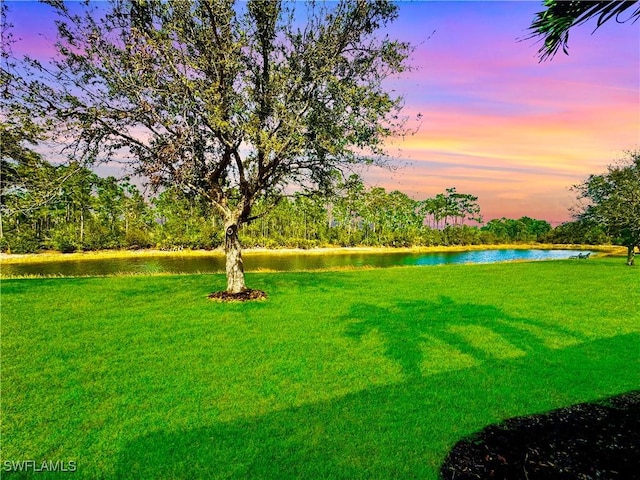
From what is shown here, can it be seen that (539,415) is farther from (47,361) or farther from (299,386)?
(47,361)

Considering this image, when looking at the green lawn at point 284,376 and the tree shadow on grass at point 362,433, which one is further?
the green lawn at point 284,376

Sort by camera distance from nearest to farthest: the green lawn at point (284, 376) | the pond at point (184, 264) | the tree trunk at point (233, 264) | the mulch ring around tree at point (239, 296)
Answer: the green lawn at point (284, 376) → the mulch ring around tree at point (239, 296) → the tree trunk at point (233, 264) → the pond at point (184, 264)

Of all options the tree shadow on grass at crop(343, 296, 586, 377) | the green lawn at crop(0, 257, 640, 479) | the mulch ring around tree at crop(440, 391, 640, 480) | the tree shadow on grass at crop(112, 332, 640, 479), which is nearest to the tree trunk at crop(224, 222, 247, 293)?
the green lawn at crop(0, 257, 640, 479)

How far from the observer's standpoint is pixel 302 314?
12.8 metres

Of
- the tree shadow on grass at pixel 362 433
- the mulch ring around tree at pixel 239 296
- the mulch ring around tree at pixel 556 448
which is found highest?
the mulch ring around tree at pixel 239 296

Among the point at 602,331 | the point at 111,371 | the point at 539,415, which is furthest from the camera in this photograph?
the point at 602,331

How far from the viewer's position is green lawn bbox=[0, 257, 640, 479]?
16.4ft

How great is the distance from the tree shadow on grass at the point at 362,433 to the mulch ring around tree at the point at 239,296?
28.2 feet

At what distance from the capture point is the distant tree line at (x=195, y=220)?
13.2 meters

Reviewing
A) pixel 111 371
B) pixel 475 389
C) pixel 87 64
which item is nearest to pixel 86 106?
pixel 87 64

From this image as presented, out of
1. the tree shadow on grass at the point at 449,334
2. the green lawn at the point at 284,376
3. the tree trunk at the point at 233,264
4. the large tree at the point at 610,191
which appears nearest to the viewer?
the green lawn at the point at 284,376

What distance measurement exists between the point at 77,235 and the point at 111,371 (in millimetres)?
64096

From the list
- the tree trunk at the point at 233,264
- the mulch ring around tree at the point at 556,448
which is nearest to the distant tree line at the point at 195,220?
the tree trunk at the point at 233,264

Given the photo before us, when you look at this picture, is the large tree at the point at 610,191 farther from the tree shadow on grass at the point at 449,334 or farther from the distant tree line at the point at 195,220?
A: the tree shadow on grass at the point at 449,334
